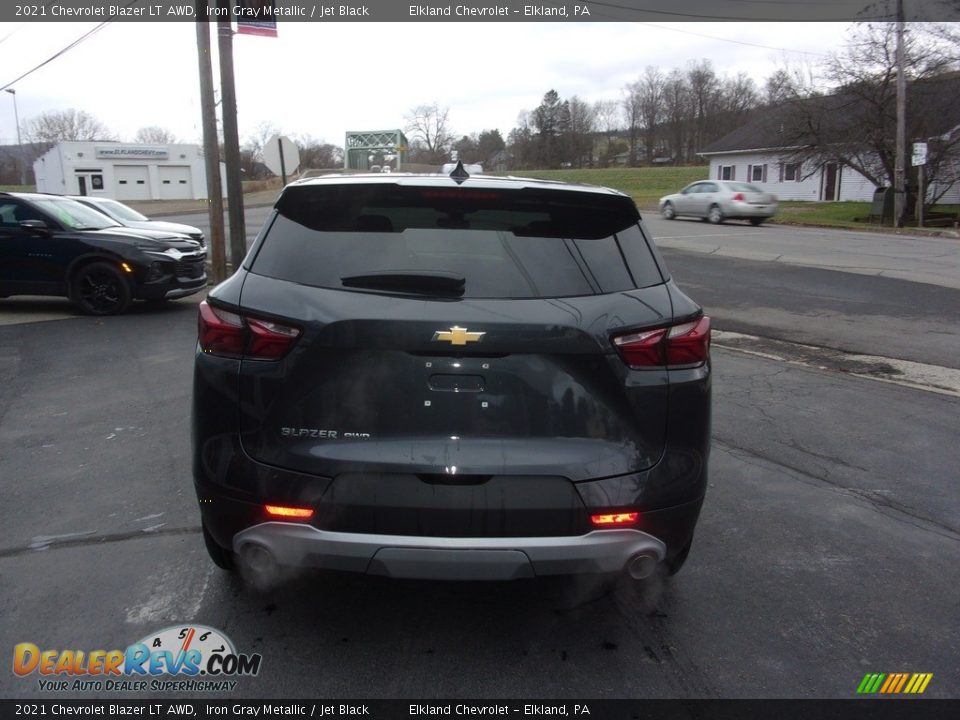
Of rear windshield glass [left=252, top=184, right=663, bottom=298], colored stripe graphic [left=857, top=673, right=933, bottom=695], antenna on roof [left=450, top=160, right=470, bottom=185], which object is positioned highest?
antenna on roof [left=450, top=160, right=470, bottom=185]

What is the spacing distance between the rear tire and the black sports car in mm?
8559

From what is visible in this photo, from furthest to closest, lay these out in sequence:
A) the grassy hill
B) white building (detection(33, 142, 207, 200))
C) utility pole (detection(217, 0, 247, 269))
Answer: white building (detection(33, 142, 207, 200))
the grassy hill
utility pole (detection(217, 0, 247, 269))

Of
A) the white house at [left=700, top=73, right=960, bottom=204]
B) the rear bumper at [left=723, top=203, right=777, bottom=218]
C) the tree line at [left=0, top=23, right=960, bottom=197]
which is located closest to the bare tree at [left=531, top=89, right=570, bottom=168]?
the tree line at [left=0, top=23, right=960, bottom=197]

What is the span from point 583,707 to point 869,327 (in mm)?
8495

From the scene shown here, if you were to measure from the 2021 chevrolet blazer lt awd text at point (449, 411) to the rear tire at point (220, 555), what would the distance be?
392 millimetres

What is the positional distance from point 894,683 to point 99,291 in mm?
10906

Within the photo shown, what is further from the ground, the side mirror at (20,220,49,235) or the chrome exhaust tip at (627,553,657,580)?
the side mirror at (20,220,49,235)

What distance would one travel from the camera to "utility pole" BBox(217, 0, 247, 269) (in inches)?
489

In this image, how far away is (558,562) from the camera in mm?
2676

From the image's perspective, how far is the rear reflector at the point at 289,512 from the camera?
271cm

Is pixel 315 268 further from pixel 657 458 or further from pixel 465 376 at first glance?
pixel 657 458

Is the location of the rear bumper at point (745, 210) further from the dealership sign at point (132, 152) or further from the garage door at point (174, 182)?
the garage door at point (174, 182)

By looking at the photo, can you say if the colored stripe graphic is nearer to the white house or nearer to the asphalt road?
the asphalt road

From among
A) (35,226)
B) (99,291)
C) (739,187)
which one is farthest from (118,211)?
(739,187)
